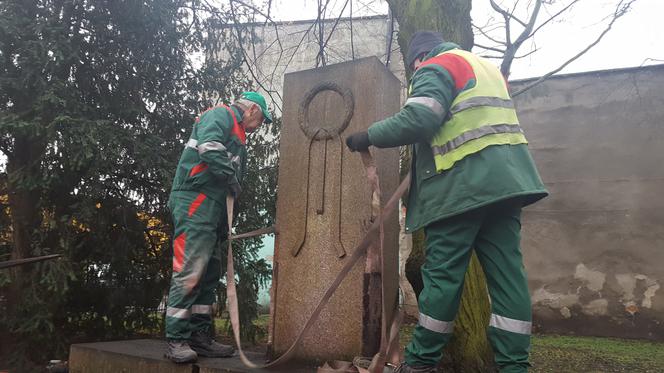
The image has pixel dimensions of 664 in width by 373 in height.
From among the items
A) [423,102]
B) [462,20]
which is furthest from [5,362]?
[462,20]

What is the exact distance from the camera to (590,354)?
7.17 m

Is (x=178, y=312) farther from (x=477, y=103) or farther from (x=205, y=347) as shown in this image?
(x=477, y=103)

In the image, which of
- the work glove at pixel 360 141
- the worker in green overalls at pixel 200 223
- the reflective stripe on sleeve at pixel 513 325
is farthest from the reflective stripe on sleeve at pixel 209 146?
the reflective stripe on sleeve at pixel 513 325

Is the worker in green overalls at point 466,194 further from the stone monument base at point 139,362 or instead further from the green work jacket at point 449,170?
the stone monument base at point 139,362

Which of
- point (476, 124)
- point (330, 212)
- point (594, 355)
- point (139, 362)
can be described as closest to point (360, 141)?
point (476, 124)

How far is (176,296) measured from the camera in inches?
138

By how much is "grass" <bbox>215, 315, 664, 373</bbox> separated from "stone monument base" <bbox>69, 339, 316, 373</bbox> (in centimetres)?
348

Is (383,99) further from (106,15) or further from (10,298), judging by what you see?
(10,298)

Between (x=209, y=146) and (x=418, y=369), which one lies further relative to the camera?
(x=209, y=146)

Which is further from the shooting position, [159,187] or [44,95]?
[159,187]

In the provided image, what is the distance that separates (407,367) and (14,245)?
5466 millimetres

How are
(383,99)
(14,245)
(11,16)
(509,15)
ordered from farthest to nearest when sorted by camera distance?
(509,15), (14,245), (11,16), (383,99)

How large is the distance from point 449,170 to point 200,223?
1788 mm

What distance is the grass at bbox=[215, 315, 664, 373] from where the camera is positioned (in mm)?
6125
